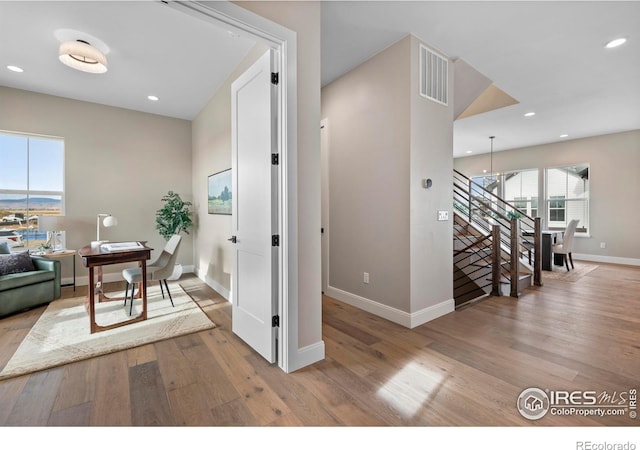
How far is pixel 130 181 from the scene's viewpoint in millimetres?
4965

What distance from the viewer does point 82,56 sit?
2934mm

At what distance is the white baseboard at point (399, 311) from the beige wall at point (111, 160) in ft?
11.6

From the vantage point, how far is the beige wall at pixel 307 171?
2.09 metres

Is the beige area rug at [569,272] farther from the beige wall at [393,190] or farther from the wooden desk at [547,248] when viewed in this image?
the beige wall at [393,190]

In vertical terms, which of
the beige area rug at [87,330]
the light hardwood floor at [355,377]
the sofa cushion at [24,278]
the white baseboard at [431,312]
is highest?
the sofa cushion at [24,278]

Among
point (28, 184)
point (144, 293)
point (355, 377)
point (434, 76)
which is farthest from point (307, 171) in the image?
point (28, 184)

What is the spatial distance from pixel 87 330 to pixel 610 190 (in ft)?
32.0

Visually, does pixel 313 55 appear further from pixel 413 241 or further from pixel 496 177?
pixel 496 177

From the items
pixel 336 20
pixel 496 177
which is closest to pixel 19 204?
pixel 336 20

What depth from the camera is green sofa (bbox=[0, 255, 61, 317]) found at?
3.09 m

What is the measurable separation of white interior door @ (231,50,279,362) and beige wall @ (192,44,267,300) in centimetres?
91

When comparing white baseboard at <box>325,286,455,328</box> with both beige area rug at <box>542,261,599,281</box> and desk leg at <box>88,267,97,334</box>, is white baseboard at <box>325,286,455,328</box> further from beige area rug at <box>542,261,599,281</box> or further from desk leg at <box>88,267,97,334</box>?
beige area rug at <box>542,261,599,281</box>

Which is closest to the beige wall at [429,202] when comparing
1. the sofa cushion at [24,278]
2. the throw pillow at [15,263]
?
the sofa cushion at [24,278]

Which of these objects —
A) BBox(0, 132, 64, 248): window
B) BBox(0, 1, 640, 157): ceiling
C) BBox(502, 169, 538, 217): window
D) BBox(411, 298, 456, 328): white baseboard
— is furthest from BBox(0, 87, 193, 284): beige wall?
BBox(502, 169, 538, 217): window
